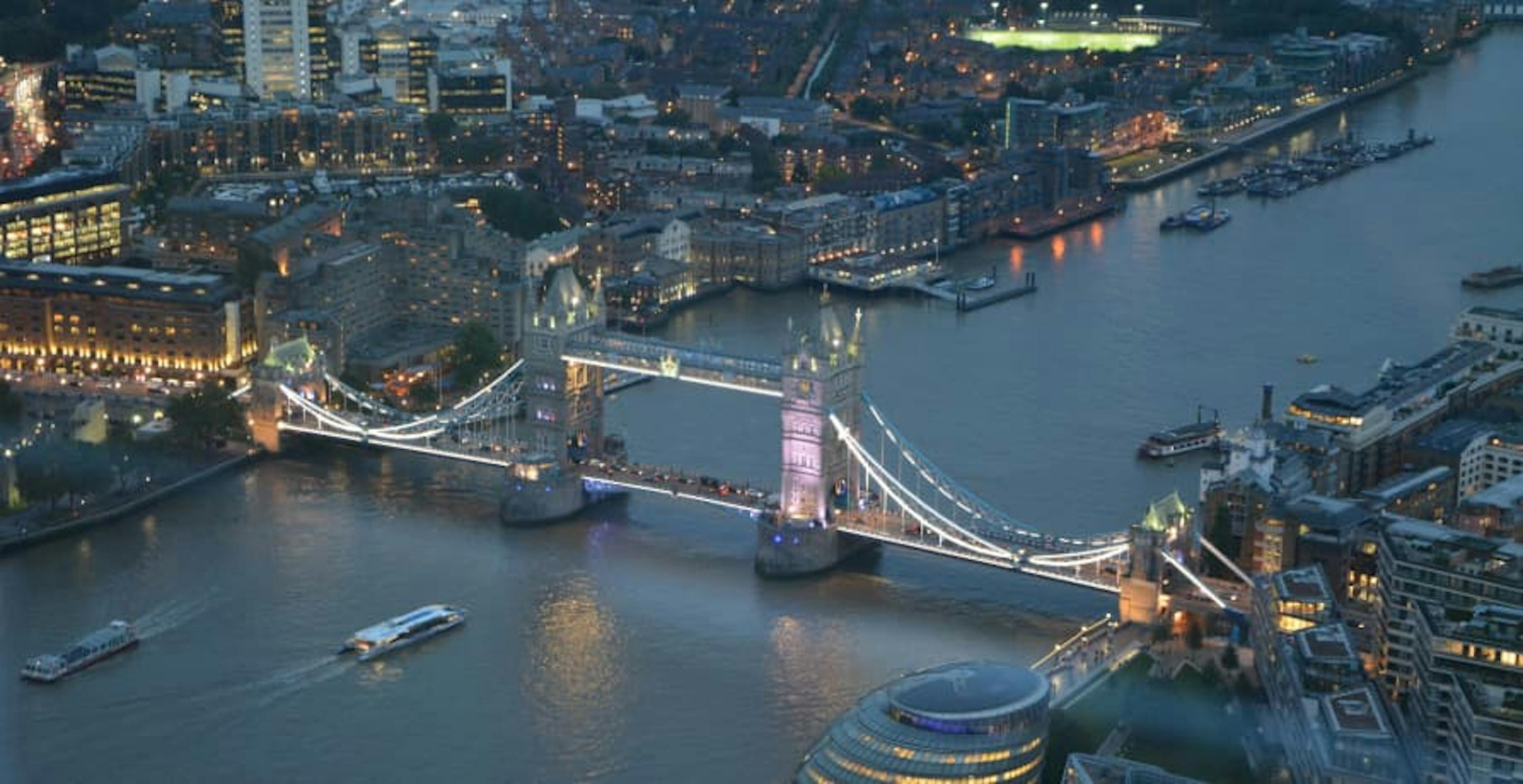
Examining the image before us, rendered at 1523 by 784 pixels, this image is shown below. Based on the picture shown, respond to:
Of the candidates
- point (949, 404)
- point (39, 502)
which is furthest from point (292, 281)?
point (949, 404)

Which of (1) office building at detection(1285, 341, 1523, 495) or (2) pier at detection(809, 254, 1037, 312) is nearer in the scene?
(1) office building at detection(1285, 341, 1523, 495)

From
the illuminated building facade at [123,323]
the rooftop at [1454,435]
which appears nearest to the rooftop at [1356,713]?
the rooftop at [1454,435]

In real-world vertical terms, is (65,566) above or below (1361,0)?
below

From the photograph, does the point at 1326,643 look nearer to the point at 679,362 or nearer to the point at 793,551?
the point at 793,551

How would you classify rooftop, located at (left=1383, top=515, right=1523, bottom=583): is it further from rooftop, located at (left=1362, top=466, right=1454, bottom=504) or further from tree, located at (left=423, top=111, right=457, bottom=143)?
tree, located at (left=423, top=111, right=457, bottom=143)

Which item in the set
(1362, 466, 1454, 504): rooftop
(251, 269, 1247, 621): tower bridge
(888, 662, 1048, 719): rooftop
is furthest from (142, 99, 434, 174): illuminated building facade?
(888, 662, 1048, 719): rooftop

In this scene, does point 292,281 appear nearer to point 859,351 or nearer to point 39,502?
point 39,502

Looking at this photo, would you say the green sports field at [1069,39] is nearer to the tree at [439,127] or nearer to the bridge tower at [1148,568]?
the tree at [439,127]
